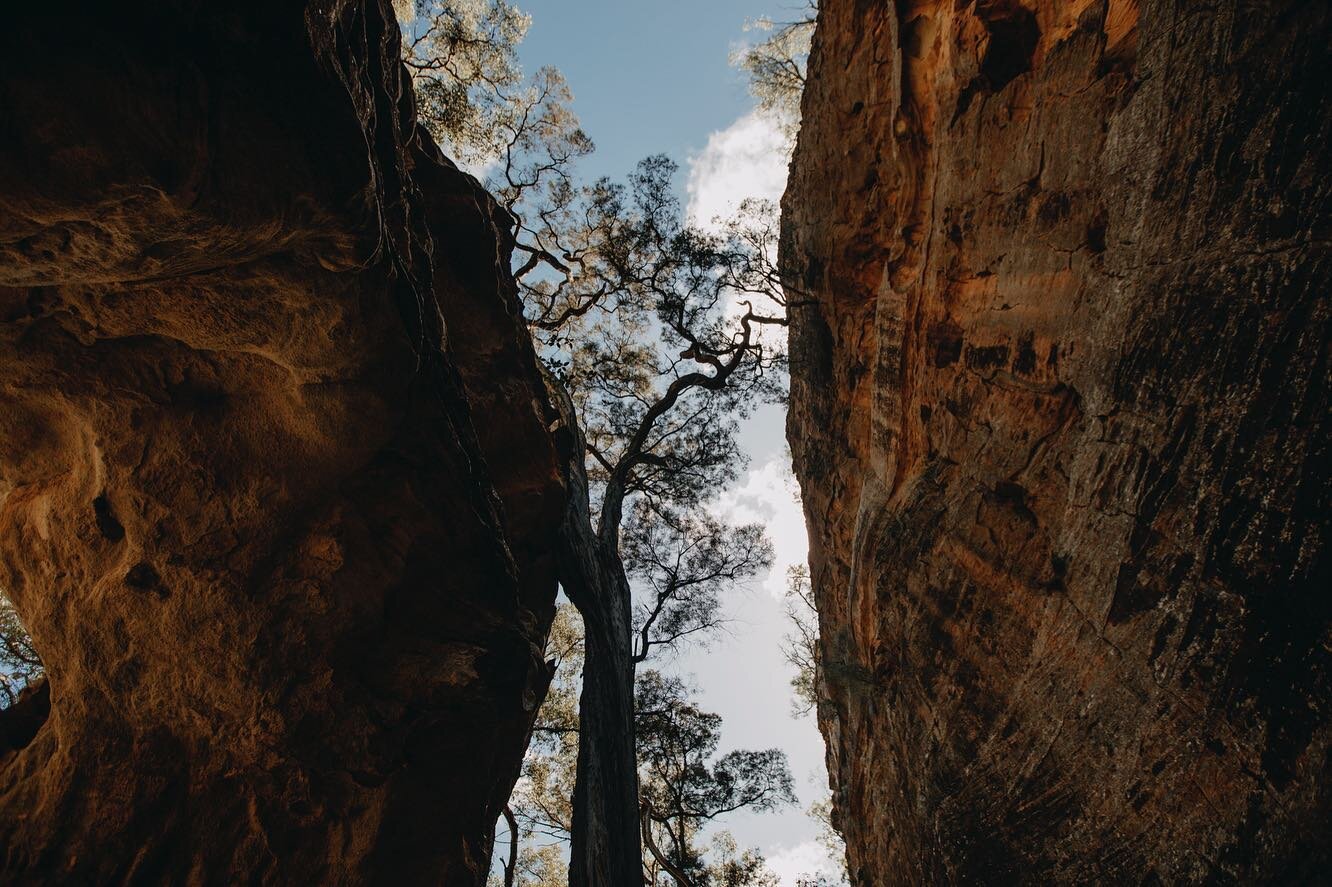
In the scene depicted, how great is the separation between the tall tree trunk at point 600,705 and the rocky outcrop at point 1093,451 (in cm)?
252

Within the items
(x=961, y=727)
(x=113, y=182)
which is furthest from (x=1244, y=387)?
(x=113, y=182)

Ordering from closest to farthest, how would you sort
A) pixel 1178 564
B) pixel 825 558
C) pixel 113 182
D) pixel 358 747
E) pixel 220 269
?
pixel 113 182, pixel 1178 564, pixel 220 269, pixel 358 747, pixel 825 558

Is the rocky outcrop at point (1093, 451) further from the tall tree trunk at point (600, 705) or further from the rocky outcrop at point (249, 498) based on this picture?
the rocky outcrop at point (249, 498)

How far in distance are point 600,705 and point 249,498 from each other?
4.47 m

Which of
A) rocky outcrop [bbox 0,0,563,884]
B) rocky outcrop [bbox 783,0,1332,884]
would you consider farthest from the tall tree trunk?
rocky outcrop [bbox 783,0,1332,884]

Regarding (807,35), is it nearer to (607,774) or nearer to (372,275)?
(372,275)

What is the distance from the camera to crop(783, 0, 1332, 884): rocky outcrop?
2102mm

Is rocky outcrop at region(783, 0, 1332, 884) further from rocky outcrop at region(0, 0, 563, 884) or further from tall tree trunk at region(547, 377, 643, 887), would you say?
rocky outcrop at region(0, 0, 563, 884)

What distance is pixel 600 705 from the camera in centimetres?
688

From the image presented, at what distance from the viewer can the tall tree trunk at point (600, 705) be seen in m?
5.96

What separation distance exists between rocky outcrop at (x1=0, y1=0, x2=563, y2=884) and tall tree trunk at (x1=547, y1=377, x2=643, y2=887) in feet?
4.14

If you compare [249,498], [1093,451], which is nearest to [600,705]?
[249,498]

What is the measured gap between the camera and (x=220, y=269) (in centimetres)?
326

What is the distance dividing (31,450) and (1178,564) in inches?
266
